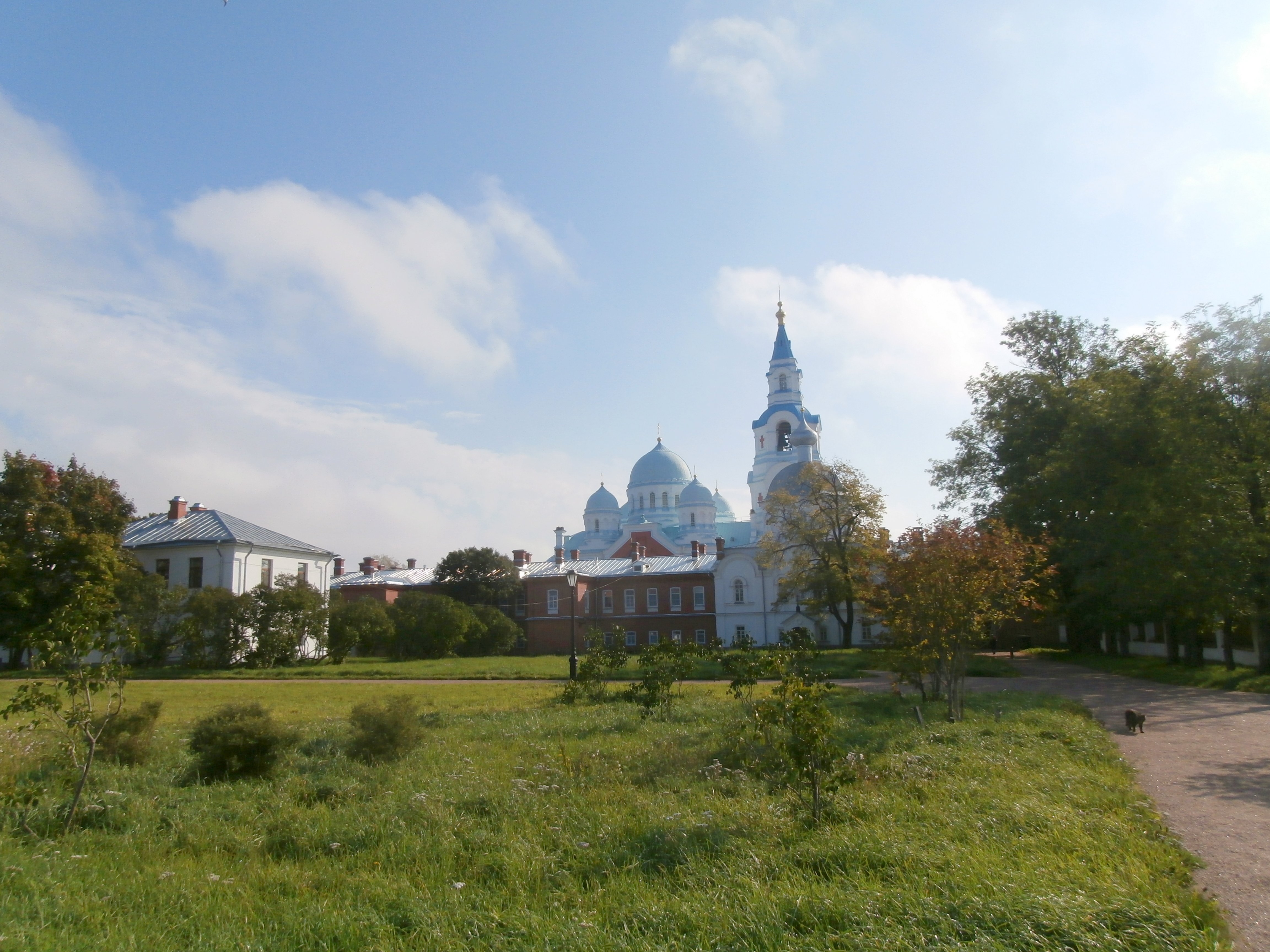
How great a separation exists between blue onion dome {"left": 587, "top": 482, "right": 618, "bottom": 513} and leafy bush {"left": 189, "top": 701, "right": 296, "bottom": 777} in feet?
199

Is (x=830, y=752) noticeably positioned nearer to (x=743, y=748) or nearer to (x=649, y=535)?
(x=743, y=748)

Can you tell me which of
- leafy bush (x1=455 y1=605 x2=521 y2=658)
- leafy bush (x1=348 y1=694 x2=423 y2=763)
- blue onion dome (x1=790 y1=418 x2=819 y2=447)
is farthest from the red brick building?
leafy bush (x1=348 y1=694 x2=423 y2=763)

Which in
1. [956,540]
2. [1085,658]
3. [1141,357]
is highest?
[1141,357]

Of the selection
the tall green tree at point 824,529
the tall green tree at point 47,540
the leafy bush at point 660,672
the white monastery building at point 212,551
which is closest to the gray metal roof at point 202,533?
the white monastery building at point 212,551

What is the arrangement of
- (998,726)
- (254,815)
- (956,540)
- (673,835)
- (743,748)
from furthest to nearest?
(956,540) < (998,726) < (743,748) < (254,815) < (673,835)

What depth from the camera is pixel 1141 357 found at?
90.4ft

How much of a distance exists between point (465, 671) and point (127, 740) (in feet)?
66.6

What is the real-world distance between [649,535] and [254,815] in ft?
170

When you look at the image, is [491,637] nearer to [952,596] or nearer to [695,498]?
[695,498]

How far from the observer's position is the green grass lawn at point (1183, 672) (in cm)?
2031

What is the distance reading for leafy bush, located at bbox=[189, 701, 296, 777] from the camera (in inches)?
353

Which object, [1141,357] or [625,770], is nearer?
[625,770]

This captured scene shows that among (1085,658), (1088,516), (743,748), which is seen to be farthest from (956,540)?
(1085,658)

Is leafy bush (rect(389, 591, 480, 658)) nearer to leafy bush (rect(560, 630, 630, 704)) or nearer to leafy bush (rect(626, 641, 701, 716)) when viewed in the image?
leafy bush (rect(560, 630, 630, 704))
